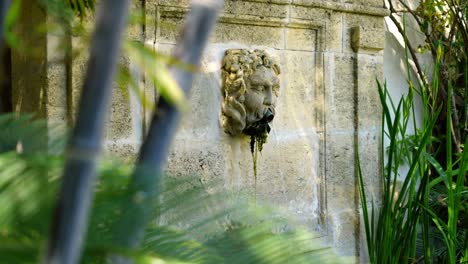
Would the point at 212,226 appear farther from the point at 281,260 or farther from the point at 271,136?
the point at 271,136

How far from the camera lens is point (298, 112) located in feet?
12.6

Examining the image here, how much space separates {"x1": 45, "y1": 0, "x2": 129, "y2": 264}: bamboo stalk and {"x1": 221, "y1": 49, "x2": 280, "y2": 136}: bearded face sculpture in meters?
2.93

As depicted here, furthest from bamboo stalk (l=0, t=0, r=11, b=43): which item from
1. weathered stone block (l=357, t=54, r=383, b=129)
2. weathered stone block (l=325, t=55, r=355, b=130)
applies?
weathered stone block (l=357, t=54, r=383, b=129)

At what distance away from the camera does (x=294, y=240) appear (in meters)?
0.93

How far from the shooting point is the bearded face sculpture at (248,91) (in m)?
3.48

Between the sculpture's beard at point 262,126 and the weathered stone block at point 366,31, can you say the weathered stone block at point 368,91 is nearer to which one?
the weathered stone block at point 366,31

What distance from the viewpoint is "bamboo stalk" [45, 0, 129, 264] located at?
1.71 feet

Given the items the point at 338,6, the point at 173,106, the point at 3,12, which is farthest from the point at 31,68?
the point at 173,106

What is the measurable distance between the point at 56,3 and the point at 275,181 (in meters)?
2.53

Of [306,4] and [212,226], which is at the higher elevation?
[306,4]

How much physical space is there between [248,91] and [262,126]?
17cm

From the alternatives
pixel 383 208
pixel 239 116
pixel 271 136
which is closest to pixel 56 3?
pixel 239 116

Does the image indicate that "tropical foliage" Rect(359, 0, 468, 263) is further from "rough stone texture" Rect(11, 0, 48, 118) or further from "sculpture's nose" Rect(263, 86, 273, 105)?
"rough stone texture" Rect(11, 0, 48, 118)

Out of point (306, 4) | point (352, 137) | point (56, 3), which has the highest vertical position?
point (306, 4)
